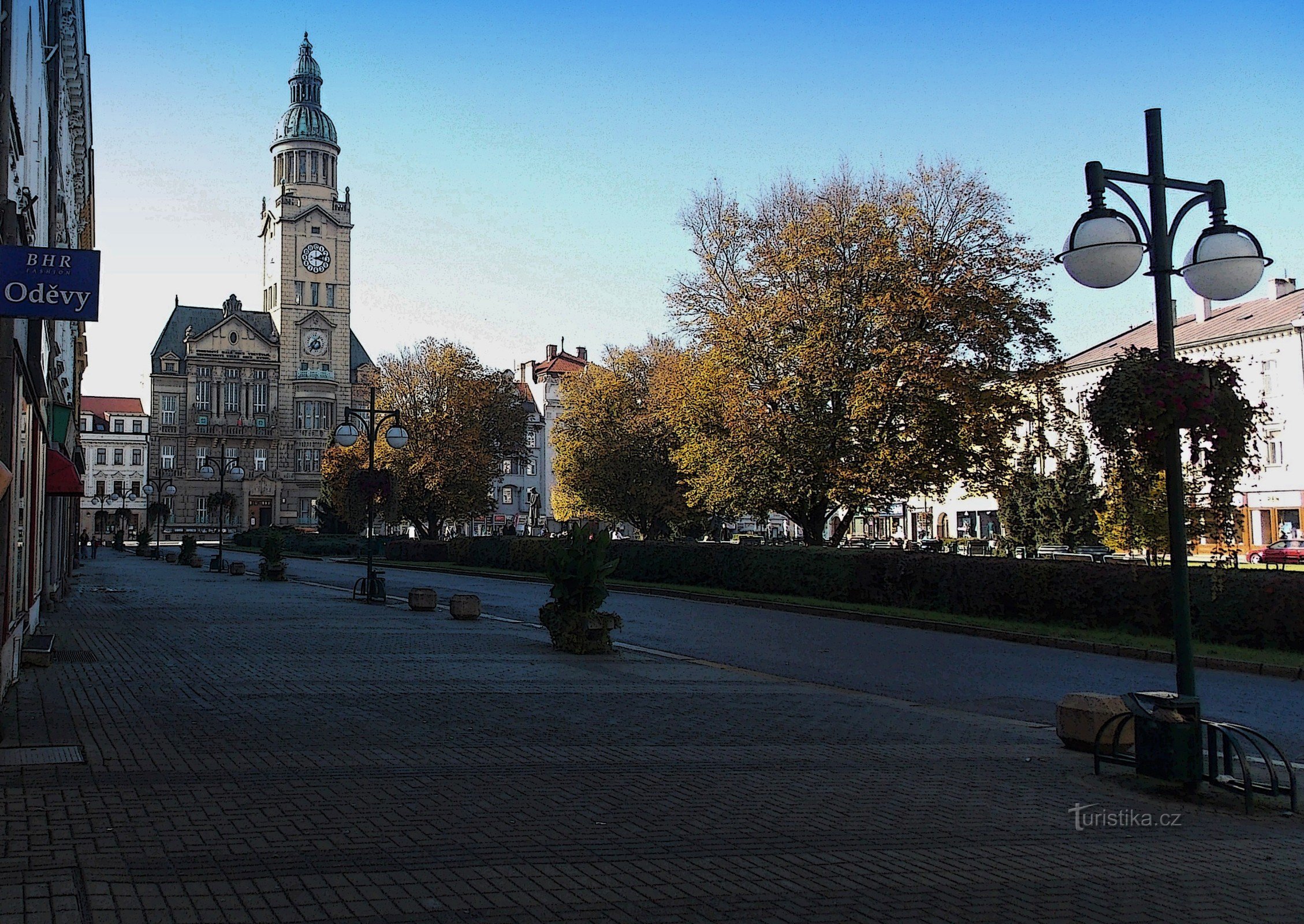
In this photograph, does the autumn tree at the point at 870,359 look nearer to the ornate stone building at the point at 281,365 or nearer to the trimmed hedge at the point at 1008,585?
the trimmed hedge at the point at 1008,585

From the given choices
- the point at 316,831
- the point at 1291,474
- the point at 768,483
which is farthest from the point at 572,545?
the point at 1291,474

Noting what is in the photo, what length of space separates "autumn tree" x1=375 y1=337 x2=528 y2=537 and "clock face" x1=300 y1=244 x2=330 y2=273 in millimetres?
43649

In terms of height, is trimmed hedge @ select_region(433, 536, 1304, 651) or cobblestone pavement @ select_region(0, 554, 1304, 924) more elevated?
trimmed hedge @ select_region(433, 536, 1304, 651)

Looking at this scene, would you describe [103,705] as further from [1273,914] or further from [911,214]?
[911,214]

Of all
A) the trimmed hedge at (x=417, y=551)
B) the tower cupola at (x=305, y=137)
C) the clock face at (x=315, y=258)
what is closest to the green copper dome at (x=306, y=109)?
the tower cupola at (x=305, y=137)

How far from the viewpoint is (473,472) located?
63.5m

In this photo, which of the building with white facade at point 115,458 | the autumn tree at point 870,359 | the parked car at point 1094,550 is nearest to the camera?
the autumn tree at point 870,359

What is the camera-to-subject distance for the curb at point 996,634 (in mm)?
15547

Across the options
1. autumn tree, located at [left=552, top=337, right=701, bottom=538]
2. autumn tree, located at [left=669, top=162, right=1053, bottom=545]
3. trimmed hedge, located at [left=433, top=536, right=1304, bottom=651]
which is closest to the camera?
trimmed hedge, located at [left=433, top=536, right=1304, bottom=651]

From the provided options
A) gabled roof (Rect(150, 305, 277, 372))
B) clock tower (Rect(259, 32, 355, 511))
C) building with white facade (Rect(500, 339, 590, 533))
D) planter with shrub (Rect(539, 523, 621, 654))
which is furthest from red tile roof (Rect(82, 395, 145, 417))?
planter with shrub (Rect(539, 523, 621, 654))

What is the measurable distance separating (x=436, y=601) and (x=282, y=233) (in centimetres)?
8915

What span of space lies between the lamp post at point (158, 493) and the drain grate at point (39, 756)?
46782 millimetres

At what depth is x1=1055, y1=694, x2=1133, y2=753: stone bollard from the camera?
381 inches

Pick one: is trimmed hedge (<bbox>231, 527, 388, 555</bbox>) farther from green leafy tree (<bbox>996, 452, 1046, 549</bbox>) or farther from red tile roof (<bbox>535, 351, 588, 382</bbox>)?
red tile roof (<bbox>535, 351, 588, 382</bbox>)
